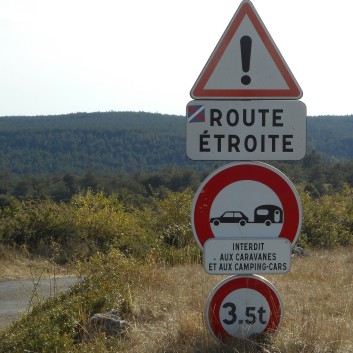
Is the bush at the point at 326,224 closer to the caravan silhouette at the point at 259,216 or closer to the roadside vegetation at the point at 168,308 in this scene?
the roadside vegetation at the point at 168,308

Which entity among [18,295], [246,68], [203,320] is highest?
[246,68]

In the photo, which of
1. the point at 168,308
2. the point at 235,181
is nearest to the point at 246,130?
the point at 235,181

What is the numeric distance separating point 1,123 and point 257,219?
104 m

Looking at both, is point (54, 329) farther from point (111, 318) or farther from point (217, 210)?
point (217, 210)

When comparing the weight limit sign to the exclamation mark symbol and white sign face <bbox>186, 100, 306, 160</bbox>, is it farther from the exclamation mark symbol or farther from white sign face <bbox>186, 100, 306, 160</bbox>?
the exclamation mark symbol

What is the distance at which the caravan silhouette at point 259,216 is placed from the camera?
4.27m

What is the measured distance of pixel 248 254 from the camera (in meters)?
4.25

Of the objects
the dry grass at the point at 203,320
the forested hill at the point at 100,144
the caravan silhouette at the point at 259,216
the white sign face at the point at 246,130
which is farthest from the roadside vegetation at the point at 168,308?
the forested hill at the point at 100,144

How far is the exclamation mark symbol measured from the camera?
14.1 ft

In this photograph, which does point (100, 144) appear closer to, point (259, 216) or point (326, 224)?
point (326, 224)

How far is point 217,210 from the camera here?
4.27 metres

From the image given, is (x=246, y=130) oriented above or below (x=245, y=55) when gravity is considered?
below

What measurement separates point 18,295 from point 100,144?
3410 inches

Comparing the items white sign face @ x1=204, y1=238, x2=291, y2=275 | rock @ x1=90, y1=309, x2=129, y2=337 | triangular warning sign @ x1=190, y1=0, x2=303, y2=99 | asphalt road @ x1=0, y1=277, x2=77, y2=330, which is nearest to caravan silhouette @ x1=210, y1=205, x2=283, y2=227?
white sign face @ x1=204, y1=238, x2=291, y2=275
